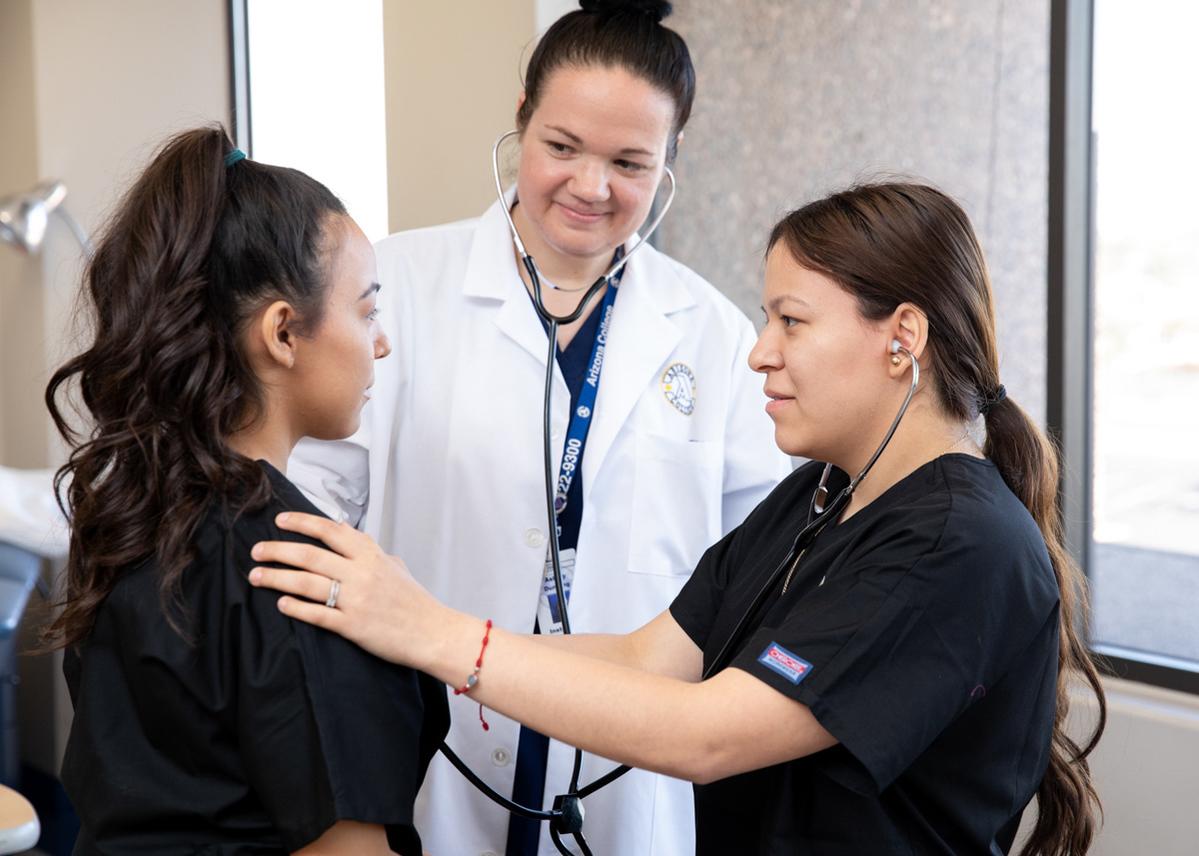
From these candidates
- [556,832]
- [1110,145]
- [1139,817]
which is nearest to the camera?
[556,832]

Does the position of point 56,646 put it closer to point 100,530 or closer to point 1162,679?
point 100,530

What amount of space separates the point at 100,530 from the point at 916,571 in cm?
70

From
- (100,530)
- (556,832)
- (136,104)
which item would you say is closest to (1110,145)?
(556,832)

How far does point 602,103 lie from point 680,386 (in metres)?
0.42

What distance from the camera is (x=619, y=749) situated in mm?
1065

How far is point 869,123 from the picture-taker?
2221 millimetres

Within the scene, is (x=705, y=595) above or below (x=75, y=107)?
below

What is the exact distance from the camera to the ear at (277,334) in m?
1.08

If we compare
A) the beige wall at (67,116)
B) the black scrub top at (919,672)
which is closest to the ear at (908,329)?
the black scrub top at (919,672)

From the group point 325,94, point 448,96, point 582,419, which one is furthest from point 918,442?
point 325,94

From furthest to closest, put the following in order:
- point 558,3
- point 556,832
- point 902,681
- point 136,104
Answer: point 136,104, point 558,3, point 556,832, point 902,681

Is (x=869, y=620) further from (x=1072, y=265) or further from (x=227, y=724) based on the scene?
(x=1072, y=265)

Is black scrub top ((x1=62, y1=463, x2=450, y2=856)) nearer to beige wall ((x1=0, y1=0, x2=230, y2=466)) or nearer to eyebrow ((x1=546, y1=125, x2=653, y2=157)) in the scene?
eyebrow ((x1=546, y1=125, x2=653, y2=157))

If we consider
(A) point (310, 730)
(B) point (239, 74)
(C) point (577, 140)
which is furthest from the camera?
(B) point (239, 74)
